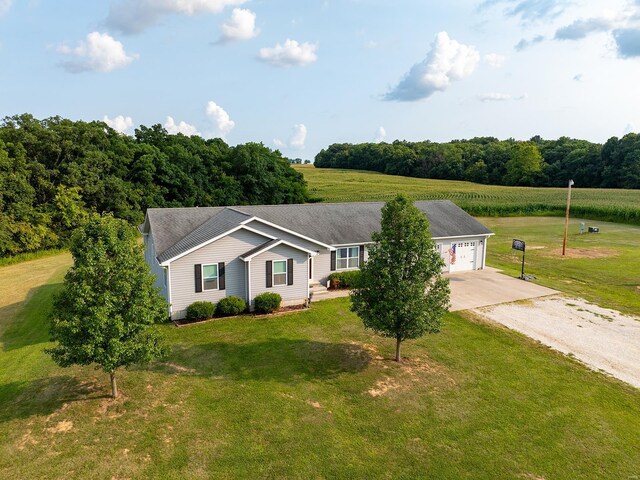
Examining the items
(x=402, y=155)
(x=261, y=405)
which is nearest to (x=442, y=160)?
(x=402, y=155)

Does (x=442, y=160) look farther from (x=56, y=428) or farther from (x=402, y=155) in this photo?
(x=56, y=428)

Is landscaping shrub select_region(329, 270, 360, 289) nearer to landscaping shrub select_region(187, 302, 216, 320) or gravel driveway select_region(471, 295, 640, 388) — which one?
gravel driveway select_region(471, 295, 640, 388)

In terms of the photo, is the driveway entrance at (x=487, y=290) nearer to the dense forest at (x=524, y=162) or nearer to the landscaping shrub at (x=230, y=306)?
the landscaping shrub at (x=230, y=306)

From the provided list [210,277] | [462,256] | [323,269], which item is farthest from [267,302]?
[462,256]

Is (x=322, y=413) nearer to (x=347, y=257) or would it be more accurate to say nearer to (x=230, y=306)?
(x=230, y=306)

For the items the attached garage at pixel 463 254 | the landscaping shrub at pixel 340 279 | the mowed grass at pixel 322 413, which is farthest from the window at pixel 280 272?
the attached garage at pixel 463 254

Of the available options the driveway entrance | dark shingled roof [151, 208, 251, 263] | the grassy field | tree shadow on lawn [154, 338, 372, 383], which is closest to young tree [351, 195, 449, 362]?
tree shadow on lawn [154, 338, 372, 383]
